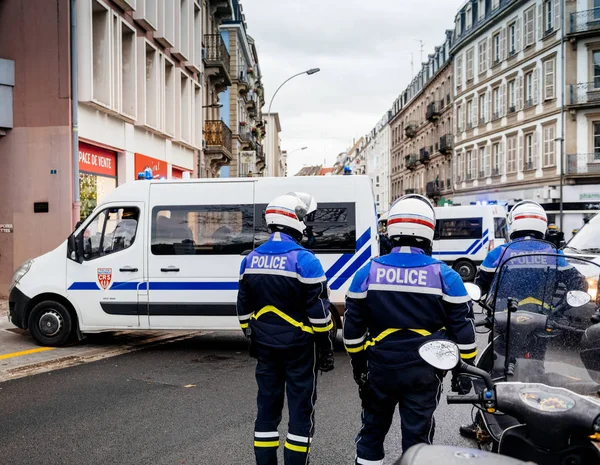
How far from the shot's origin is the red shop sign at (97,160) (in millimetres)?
15670

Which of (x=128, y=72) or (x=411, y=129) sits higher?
(x=411, y=129)

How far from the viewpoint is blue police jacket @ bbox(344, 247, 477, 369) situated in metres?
3.45

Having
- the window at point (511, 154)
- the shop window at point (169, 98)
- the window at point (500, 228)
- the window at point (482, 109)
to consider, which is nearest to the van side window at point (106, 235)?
the shop window at point (169, 98)

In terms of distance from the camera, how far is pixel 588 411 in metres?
2.46

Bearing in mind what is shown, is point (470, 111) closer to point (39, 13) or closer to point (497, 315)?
point (39, 13)

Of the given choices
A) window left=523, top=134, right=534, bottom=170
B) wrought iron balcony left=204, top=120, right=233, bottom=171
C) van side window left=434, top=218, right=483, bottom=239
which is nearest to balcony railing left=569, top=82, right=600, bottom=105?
window left=523, top=134, right=534, bottom=170

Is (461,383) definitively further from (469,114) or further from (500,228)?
(469,114)

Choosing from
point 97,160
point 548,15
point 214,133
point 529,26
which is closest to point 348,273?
point 97,160

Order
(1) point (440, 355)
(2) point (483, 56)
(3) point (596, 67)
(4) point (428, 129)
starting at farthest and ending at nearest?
(4) point (428, 129)
(2) point (483, 56)
(3) point (596, 67)
(1) point (440, 355)

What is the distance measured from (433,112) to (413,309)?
56.0 m

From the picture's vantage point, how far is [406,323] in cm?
345

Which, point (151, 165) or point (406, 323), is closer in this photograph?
point (406, 323)

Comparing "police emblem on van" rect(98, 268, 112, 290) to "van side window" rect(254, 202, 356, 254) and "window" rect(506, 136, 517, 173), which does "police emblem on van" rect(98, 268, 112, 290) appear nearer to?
"van side window" rect(254, 202, 356, 254)

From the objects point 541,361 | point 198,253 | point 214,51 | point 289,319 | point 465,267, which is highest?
point 214,51
